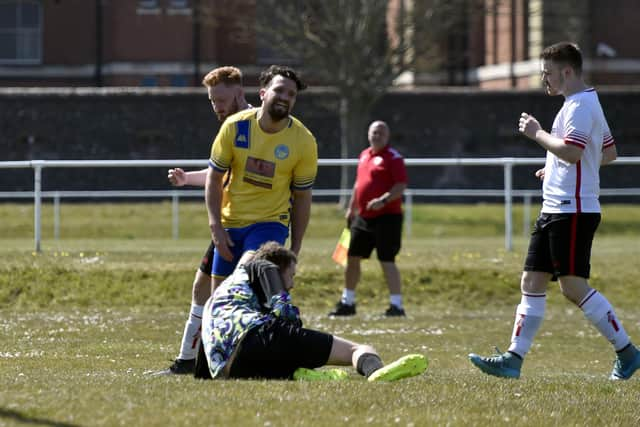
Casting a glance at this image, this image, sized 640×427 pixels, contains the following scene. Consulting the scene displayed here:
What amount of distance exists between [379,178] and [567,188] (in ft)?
22.1

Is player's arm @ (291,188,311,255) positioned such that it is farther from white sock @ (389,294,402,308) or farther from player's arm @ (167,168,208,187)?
white sock @ (389,294,402,308)

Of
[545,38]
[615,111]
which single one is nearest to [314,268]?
[615,111]

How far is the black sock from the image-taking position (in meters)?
8.52

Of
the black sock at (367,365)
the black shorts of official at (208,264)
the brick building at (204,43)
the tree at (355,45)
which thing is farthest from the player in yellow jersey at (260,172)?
the brick building at (204,43)

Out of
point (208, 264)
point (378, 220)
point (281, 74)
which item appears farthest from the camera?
point (378, 220)

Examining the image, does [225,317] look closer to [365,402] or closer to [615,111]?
[365,402]

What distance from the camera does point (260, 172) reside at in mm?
8961

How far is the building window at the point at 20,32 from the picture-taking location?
2080 inches

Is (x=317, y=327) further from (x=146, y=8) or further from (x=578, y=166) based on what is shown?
(x=146, y=8)

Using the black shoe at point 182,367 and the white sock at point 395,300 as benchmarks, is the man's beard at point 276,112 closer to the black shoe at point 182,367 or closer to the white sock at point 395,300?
the black shoe at point 182,367

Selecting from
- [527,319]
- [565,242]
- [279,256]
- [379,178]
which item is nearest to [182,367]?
[279,256]

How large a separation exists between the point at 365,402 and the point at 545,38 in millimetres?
38593

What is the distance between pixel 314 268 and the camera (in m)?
17.5

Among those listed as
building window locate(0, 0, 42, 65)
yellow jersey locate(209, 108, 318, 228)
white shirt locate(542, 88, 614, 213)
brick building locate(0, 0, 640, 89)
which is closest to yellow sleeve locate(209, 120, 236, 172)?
yellow jersey locate(209, 108, 318, 228)
